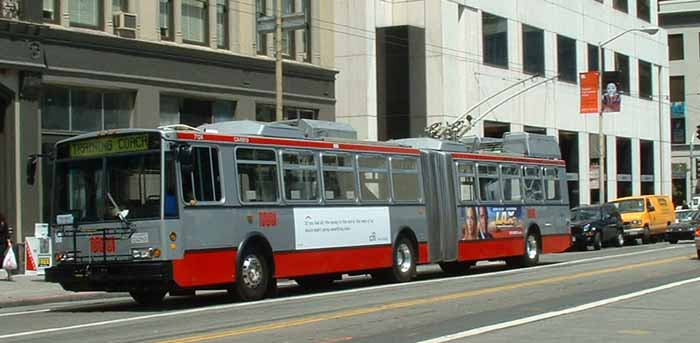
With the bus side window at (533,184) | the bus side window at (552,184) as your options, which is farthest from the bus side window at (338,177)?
the bus side window at (552,184)

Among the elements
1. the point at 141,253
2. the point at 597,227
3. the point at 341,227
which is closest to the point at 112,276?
the point at 141,253

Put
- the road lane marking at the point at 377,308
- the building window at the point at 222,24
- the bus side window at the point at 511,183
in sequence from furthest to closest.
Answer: the building window at the point at 222,24, the bus side window at the point at 511,183, the road lane marking at the point at 377,308

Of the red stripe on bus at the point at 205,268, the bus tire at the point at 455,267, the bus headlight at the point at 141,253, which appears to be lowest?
the bus tire at the point at 455,267

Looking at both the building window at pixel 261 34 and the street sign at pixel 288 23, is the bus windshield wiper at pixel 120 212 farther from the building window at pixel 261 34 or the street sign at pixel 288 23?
the building window at pixel 261 34

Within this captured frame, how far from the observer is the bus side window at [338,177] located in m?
20.7

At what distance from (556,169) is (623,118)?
39.7 m

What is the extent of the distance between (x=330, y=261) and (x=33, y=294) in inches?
243

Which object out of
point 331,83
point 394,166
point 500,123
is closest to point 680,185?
point 500,123

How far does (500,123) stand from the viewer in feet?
174

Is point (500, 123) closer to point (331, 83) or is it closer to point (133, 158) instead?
point (331, 83)

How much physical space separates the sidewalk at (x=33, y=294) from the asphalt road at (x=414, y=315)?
0.64 m

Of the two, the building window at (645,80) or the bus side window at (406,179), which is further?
the building window at (645,80)

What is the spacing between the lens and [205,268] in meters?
17.6

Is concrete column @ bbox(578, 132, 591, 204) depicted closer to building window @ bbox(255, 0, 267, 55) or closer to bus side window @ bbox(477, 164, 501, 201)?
building window @ bbox(255, 0, 267, 55)
